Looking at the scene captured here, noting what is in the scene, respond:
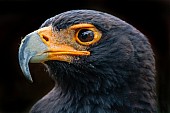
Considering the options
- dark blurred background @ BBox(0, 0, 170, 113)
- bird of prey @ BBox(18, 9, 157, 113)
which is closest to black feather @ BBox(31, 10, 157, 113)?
bird of prey @ BBox(18, 9, 157, 113)

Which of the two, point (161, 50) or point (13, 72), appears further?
point (13, 72)

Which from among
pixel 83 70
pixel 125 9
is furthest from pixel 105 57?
pixel 125 9

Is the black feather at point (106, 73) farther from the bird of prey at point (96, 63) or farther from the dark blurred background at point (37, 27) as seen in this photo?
the dark blurred background at point (37, 27)

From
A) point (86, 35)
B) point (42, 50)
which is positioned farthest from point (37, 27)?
point (42, 50)

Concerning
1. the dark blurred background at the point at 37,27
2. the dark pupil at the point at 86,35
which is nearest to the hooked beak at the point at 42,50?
the dark pupil at the point at 86,35

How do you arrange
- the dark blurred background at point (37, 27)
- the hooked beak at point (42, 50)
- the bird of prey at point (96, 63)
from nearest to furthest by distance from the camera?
the hooked beak at point (42, 50) < the bird of prey at point (96, 63) < the dark blurred background at point (37, 27)

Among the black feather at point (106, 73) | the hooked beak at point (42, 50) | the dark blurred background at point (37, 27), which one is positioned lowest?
the dark blurred background at point (37, 27)

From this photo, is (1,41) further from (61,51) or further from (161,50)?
(61,51)
